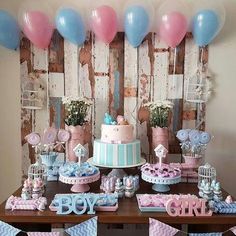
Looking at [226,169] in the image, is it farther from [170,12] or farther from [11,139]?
[11,139]

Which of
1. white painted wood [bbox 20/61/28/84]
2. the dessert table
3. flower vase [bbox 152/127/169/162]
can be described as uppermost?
white painted wood [bbox 20/61/28/84]

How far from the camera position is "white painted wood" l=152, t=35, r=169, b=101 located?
192 cm

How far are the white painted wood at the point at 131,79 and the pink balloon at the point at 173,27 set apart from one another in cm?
21

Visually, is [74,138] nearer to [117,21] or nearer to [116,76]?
[116,76]

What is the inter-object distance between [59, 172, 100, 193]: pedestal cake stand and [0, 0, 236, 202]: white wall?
0.67m

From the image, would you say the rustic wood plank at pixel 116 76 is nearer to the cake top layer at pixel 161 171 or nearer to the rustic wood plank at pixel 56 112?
the rustic wood plank at pixel 56 112

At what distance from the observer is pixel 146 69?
1936 millimetres

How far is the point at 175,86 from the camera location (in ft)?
6.36

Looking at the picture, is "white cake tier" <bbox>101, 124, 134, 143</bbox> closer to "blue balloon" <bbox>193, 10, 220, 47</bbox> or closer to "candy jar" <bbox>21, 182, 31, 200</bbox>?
"candy jar" <bbox>21, 182, 31, 200</bbox>

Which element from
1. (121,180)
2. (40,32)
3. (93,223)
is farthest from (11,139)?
(93,223)

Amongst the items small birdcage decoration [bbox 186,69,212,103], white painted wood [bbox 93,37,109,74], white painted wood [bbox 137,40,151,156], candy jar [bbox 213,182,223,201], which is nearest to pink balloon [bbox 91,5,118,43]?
white painted wood [bbox 93,37,109,74]

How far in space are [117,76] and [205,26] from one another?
567mm

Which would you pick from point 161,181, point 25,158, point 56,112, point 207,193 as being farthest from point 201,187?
point 25,158

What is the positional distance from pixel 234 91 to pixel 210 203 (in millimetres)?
868
